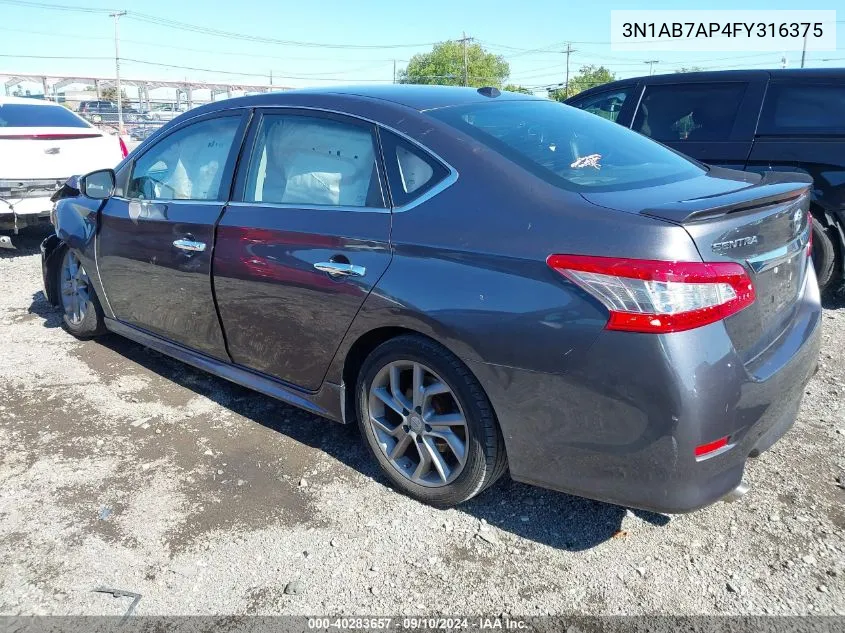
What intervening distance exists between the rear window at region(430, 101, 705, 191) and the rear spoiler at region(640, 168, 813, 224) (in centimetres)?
29

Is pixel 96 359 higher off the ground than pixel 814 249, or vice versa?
pixel 814 249

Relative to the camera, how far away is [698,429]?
2.14 m

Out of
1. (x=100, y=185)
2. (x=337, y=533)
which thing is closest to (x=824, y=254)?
(x=337, y=533)

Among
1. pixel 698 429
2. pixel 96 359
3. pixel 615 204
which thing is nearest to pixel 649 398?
pixel 698 429

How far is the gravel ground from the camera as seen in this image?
2.36 metres

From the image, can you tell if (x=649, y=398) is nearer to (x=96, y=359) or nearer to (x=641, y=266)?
(x=641, y=266)

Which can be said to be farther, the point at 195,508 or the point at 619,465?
the point at 195,508

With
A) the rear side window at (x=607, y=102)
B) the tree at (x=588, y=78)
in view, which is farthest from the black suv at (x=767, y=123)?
the tree at (x=588, y=78)

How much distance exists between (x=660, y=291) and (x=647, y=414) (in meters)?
0.39

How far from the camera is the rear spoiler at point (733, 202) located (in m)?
2.15

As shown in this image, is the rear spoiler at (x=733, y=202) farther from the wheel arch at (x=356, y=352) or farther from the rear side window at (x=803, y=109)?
the rear side window at (x=803, y=109)

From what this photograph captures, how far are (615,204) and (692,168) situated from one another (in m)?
0.94

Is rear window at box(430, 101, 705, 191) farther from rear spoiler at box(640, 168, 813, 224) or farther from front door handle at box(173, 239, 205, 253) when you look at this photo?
front door handle at box(173, 239, 205, 253)

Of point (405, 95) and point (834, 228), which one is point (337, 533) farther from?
point (834, 228)
